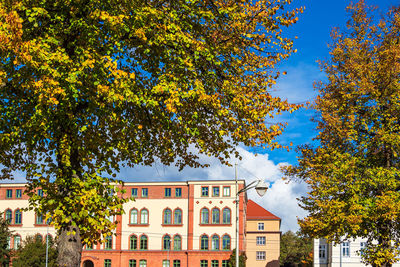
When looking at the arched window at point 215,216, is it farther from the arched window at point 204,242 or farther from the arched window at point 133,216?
the arched window at point 133,216

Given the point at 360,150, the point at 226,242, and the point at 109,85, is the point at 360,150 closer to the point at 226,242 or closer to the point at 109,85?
the point at 109,85

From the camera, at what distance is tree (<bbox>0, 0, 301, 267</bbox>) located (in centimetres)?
1086

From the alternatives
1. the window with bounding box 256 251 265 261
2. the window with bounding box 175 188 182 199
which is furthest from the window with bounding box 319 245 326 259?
the window with bounding box 256 251 265 261

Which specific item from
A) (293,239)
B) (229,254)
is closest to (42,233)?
(229,254)

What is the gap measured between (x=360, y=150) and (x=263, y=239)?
60099 mm

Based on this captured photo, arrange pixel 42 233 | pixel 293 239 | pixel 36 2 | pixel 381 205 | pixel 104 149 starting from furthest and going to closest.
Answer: pixel 293 239 < pixel 42 233 < pixel 381 205 < pixel 104 149 < pixel 36 2

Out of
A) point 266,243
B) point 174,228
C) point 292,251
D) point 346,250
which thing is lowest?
point 292,251

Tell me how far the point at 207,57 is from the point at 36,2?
4392 millimetres

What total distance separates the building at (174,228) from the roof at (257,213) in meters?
14.7

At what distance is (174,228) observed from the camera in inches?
2586

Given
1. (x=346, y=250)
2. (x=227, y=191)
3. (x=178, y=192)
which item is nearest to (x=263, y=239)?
(x=227, y=191)

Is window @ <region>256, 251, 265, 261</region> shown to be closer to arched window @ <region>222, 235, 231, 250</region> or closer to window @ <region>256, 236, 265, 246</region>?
window @ <region>256, 236, 265, 246</region>

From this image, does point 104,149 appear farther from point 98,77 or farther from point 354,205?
point 354,205

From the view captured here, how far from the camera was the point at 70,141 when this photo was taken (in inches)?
466
